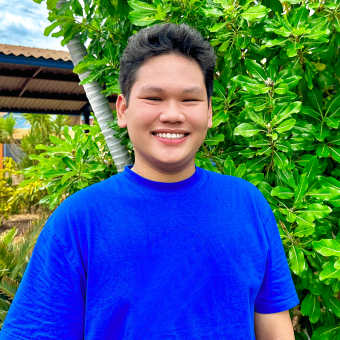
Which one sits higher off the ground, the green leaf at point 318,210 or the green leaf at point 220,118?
the green leaf at point 220,118

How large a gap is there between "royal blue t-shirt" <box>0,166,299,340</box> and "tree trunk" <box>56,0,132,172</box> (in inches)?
51.2

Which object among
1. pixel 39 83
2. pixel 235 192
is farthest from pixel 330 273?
pixel 39 83

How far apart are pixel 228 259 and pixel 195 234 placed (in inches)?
4.9

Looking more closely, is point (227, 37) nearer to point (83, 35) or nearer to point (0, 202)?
point (83, 35)

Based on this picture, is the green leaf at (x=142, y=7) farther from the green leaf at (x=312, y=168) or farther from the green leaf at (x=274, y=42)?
the green leaf at (x=312, y=168)

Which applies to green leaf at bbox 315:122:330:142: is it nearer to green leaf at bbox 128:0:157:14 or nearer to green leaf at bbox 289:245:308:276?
green leaf at bbox 289:245:308:276

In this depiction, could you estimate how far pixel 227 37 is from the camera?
1.95m

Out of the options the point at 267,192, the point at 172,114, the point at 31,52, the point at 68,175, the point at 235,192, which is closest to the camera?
the point at 172,114

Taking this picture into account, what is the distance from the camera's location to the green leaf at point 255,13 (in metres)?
1.75

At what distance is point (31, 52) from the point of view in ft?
22.4

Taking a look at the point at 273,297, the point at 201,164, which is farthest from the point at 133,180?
the point at 201,164

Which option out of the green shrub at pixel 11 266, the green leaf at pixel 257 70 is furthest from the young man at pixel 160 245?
the green shrub at pixel 11 266

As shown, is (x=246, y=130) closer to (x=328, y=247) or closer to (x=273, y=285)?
(x=328, y=247)

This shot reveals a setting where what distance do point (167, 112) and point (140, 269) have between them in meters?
0.46
